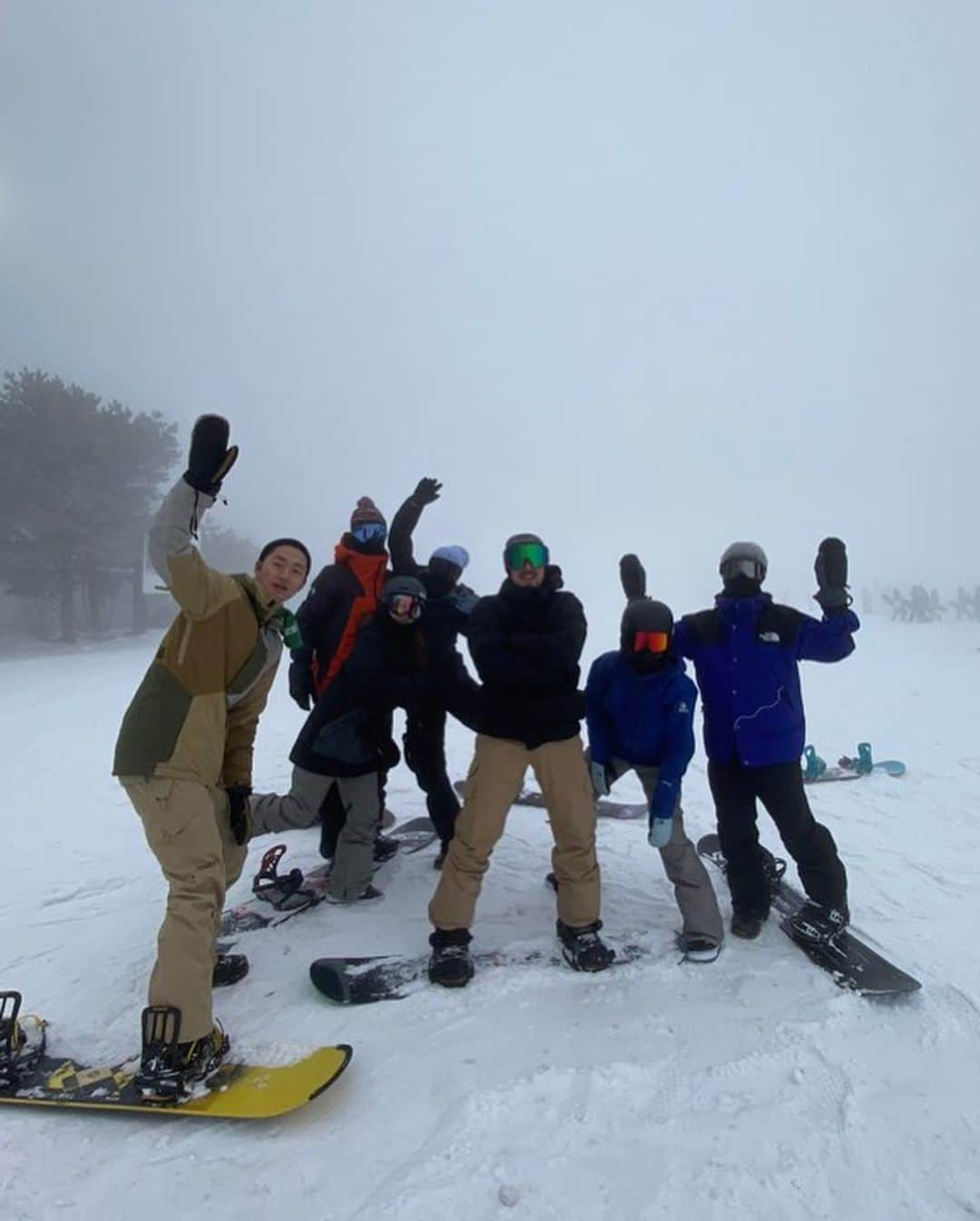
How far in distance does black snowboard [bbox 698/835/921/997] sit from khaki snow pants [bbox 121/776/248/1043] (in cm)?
331

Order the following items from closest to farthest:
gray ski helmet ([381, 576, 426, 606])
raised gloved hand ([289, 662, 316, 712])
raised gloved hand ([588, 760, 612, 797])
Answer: raised gloved hand ([588, 760, 612, 797]), gray ski helmet ([381, 576, 426, 606]), raised gloved hand ([289, 662, 316, 712])

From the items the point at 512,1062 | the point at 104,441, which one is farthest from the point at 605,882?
the point at 104,441

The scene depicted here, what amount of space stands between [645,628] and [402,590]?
160cm

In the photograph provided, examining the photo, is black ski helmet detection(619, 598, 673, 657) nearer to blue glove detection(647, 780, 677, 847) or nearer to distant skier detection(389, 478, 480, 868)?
blue glove detection(647, 780, 677, 847)

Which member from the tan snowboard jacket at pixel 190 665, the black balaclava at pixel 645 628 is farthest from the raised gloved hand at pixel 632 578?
the tan snowboard jacket at pixel 190 665

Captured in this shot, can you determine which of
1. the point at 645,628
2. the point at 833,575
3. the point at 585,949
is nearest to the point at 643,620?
the point at 645,628

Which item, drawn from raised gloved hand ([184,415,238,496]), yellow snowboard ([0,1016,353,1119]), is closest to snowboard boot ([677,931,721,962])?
yellow snowboard ([0,1016,353,1119])

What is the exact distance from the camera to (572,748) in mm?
3959

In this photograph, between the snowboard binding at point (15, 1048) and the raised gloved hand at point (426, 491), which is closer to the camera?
the snowboard binding at point (15, 1048)

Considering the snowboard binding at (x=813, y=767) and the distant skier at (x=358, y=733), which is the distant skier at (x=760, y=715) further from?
the snowboard binding at (x=813, y=767)

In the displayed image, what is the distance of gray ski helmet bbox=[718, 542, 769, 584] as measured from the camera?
4.30 m

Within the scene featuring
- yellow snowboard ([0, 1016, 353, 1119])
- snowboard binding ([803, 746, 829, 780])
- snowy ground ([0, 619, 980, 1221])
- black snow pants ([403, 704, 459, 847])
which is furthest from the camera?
snowboard binding ([803, 746, 829, 780])

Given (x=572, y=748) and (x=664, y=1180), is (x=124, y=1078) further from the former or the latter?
(x=572, y=748)

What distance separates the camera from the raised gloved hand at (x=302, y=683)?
5027mm
